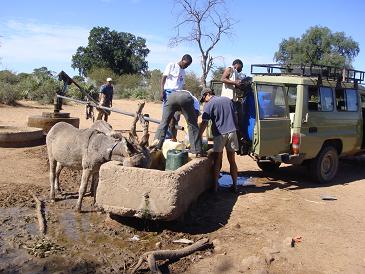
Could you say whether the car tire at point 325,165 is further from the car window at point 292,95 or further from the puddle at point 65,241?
the puddle at point 65,241

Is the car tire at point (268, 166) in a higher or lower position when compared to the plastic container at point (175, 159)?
lower

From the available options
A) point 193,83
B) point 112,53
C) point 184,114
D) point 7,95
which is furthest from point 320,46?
point 184,114

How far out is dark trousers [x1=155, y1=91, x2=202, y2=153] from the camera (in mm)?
7426

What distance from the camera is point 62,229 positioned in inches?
247

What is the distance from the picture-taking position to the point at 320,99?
9.42 m

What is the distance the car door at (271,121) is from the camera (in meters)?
8.48

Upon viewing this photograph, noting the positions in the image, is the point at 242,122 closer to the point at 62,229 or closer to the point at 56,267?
the point at 62,229

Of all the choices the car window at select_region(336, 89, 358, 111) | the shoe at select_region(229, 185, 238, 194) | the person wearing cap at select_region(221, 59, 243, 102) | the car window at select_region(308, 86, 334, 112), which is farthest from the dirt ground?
the car window at select_region(336, 89, 358, 111)

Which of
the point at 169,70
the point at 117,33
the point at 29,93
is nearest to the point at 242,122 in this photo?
the point at 169,70

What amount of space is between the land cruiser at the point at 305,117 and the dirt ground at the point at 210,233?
2.60ft

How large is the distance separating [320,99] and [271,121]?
5.04 feet

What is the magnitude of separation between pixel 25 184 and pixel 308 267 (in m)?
5.58

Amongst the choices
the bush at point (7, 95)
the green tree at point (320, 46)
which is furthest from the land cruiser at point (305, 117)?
the green tree at point (320, 46)

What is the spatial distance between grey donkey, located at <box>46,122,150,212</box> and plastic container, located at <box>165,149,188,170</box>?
0.69 m
